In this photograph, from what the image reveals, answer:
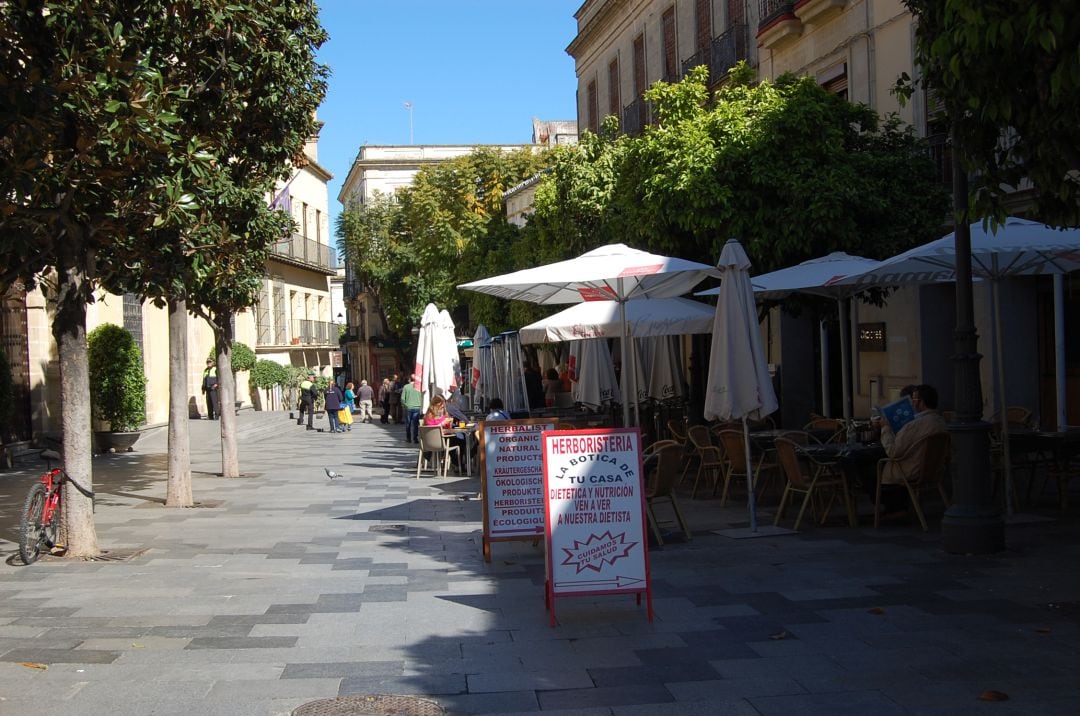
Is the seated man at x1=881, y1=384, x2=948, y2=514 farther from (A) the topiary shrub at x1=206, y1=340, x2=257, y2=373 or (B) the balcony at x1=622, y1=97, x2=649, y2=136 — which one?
(A) the topiary shrub at x1=206, y1=340, x2=257, y2=373

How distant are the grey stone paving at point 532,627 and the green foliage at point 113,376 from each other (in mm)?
10245

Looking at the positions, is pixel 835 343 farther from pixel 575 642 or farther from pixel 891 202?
pixel 575 642

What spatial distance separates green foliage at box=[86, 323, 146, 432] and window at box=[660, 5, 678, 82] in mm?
14327

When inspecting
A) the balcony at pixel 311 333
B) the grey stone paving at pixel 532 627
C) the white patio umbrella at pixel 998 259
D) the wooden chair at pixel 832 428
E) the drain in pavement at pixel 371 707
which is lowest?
the drain in pavement at pixel 371 707

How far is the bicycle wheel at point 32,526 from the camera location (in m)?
9.21

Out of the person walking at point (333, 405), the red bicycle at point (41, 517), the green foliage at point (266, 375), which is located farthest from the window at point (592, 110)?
the red bicycle at point (41, 517)

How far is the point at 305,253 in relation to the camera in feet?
158

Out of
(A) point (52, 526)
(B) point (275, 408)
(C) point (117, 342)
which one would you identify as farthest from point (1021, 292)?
(B) point (275, 408)

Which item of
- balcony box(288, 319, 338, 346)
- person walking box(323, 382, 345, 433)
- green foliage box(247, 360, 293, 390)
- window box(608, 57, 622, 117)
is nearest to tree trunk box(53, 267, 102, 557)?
person walking box(323, 382, 345, 433)

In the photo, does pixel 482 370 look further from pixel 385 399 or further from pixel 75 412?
pixel 385 399

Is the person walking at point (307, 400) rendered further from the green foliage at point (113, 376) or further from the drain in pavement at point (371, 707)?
the drain in pavement at point (371, 707)

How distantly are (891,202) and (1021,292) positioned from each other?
8.69ft

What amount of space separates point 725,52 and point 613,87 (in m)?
9.03

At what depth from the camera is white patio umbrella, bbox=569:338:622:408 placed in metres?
18.7
